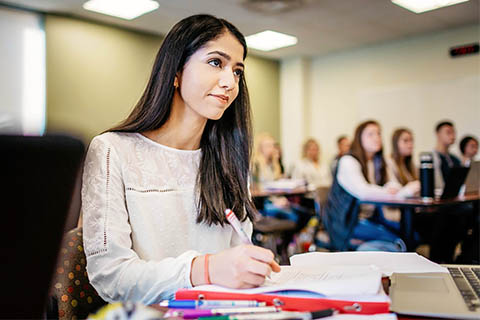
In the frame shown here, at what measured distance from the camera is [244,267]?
0.77 m

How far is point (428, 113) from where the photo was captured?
6.73 meters

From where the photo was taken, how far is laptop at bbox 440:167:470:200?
2.95 metres

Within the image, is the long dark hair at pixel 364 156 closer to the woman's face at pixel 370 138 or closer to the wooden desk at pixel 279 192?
the woman's face at pixel 370 138

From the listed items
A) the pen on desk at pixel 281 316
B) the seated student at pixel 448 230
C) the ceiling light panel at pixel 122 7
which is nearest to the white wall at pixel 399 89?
the ceiling light panel at pixel 122 7

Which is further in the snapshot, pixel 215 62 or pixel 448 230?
pixel 448 230

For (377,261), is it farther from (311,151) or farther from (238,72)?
(311,151)

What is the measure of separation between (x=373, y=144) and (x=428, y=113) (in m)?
3.59

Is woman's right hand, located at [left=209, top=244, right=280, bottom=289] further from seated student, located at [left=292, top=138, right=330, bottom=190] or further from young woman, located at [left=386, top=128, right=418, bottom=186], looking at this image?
seated student, located at [left=292, top=138, right=330, bottom=190]

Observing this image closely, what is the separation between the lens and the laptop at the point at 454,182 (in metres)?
2.95

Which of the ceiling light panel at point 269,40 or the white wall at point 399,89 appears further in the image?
the ceiling light panel at point 269,40

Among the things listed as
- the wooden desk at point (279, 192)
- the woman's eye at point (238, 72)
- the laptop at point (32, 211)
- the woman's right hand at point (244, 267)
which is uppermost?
the woman's eye at point (238, 72)

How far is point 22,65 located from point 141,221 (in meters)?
4.87

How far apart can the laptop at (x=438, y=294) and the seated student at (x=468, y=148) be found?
212 inches

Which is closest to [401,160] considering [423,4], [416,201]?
[416,201]
